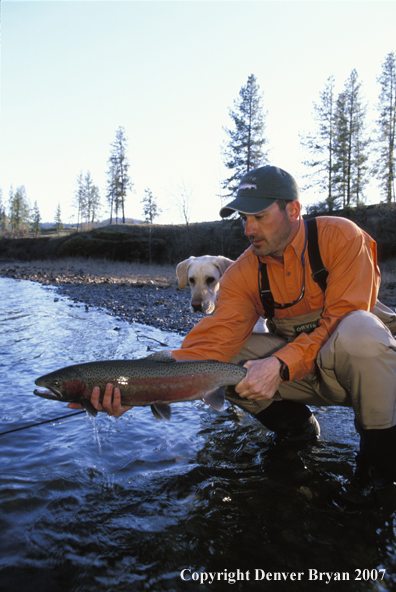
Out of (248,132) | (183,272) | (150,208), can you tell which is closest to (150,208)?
(150,208)

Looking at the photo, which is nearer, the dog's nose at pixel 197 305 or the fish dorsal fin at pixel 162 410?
the fish dorsal fin at pixel 162 410

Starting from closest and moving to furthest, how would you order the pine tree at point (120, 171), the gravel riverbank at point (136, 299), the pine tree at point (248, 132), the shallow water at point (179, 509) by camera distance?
the shallow water at point (179, 509) < the gravel riverbank at point (136, 299) < the pine tree at point (248, 132) < the pine tree at point (120, 171)

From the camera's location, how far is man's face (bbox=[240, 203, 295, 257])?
3344mm

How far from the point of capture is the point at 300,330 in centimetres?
370

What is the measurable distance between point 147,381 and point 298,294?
1559mm

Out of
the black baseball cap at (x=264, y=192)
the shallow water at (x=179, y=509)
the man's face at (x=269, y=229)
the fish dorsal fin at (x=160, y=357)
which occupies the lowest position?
the shallow water at (x=179, y=509)

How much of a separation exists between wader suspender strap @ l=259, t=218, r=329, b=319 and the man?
1 cm

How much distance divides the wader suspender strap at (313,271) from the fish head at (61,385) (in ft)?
5.76

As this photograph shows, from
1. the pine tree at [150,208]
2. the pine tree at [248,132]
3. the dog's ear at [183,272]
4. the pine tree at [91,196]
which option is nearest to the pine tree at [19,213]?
the pine tree at [91,196]

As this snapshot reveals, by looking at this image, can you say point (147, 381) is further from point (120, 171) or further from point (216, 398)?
point (120, 171)

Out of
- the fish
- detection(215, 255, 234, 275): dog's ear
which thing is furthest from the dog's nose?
the fish

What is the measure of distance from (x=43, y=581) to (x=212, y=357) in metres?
1.90

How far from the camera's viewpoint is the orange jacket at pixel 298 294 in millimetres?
3160

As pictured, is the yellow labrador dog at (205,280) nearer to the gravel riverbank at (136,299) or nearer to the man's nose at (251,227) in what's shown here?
the gravel riverbank at (136,299)
